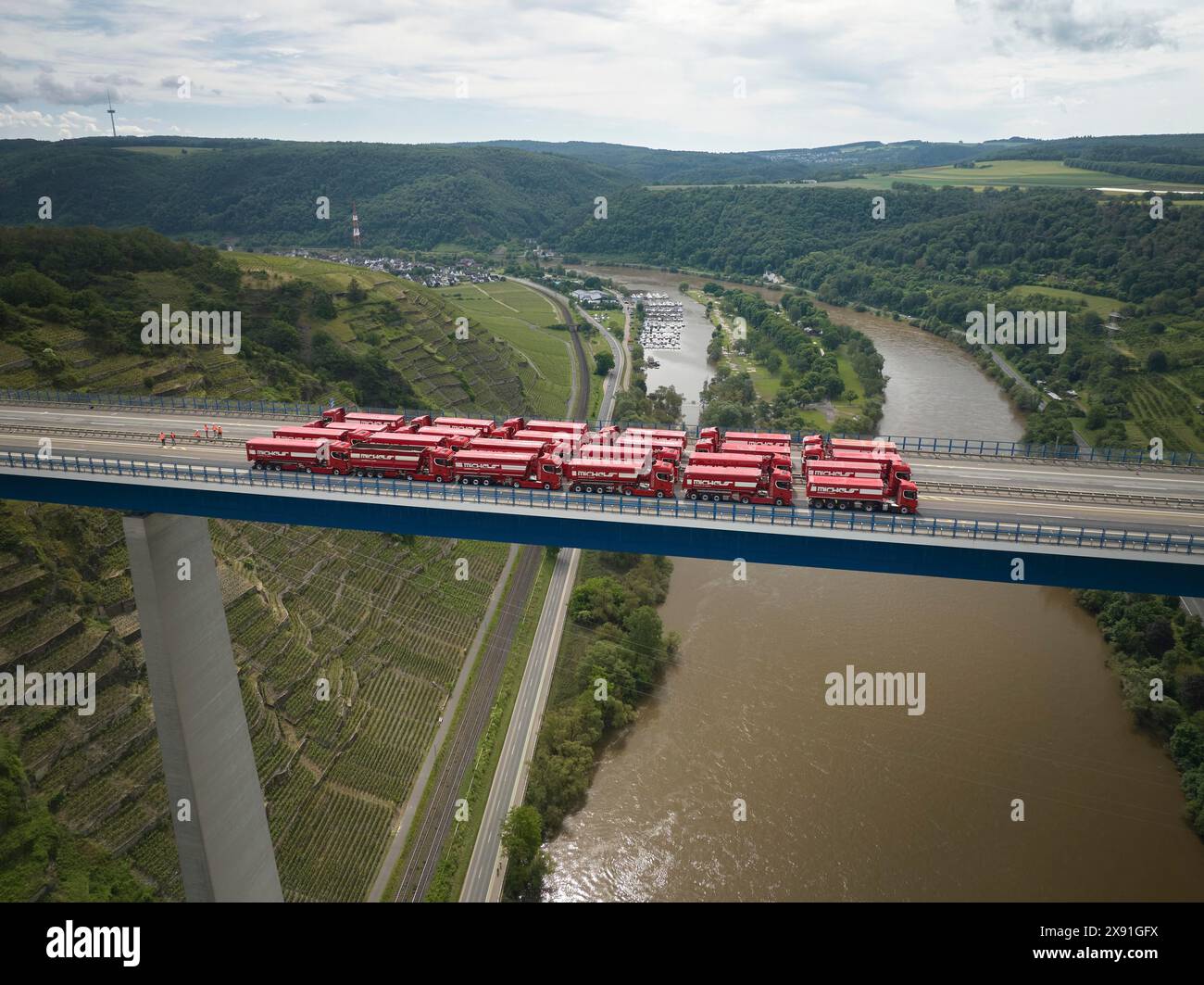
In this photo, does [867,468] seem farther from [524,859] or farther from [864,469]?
[524,859]

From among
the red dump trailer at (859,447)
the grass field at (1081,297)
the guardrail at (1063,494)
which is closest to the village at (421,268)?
the grass field at (1081,297)

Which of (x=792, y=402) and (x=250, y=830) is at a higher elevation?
(x=792, y=402)

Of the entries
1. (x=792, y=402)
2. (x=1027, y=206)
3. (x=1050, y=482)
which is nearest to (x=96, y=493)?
(x=1050, y=482)

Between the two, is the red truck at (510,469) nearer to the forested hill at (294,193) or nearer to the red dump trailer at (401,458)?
the red dump trailer at (401,458)

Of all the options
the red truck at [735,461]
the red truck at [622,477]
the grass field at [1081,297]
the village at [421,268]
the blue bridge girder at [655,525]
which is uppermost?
the village at [421,268]

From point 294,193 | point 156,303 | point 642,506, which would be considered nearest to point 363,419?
point 642,506

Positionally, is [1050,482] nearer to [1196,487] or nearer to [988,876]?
[1196,487]
